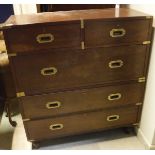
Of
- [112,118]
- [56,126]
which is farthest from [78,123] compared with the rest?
[112,118]

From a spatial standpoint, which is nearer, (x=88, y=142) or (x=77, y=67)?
(x=77, y=67)

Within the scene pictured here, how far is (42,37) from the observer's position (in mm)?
1162

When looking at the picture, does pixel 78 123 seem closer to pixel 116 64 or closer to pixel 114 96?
pixel 114 96

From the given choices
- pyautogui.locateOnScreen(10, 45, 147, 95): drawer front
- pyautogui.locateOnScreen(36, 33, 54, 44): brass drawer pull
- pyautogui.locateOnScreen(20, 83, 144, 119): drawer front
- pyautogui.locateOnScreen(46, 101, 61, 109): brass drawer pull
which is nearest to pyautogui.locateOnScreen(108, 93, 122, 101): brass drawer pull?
pyautogui.locateOnScreen(20, 83, 144, 119): drawer front

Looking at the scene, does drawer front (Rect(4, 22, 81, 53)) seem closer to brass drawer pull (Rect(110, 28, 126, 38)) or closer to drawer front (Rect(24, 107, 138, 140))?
brass drawer pull (Rect(110, 28, 126, 38))

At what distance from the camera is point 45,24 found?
113 centimetres

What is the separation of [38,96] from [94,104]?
0.39m

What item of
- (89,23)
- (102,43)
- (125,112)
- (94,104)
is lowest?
(125,112)

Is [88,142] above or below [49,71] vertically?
below

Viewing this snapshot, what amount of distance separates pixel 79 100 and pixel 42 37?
494 millimetres

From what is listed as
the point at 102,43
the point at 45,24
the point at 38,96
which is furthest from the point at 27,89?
the point at 102,43

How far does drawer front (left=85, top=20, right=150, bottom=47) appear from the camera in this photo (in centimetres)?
119

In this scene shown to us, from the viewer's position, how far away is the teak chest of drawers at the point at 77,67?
3.84 ft
